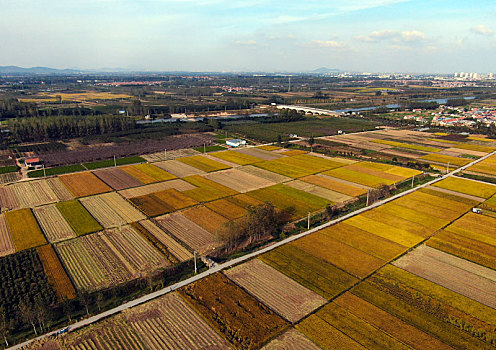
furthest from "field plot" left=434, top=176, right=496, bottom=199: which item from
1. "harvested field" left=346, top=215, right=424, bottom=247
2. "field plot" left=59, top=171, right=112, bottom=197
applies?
"field plot" left=59, top=171, right=112, bottom=197

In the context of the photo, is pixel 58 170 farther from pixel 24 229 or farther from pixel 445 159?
pixel 445 159

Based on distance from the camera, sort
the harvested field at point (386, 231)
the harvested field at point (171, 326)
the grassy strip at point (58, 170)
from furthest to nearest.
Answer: the grassy strip at point (58, 170) < the harvested field at point (386, 231) < the harvested field at point (171, 326)

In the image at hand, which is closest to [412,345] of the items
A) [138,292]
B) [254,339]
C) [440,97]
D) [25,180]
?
[254,339]

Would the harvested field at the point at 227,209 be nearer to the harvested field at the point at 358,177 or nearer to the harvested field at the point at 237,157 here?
the harvested field at the point at 237,157

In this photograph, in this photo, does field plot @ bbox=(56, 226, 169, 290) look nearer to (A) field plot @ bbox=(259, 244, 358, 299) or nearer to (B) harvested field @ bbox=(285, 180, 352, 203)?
(A) field plot @ bbox=(259, 244, 358, 299)

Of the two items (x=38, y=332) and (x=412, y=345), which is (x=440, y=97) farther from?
(x=38, y=332)

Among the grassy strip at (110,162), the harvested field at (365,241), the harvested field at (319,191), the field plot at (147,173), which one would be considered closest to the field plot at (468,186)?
the harvested field at (319,191)

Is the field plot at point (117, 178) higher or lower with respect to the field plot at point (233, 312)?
higher
